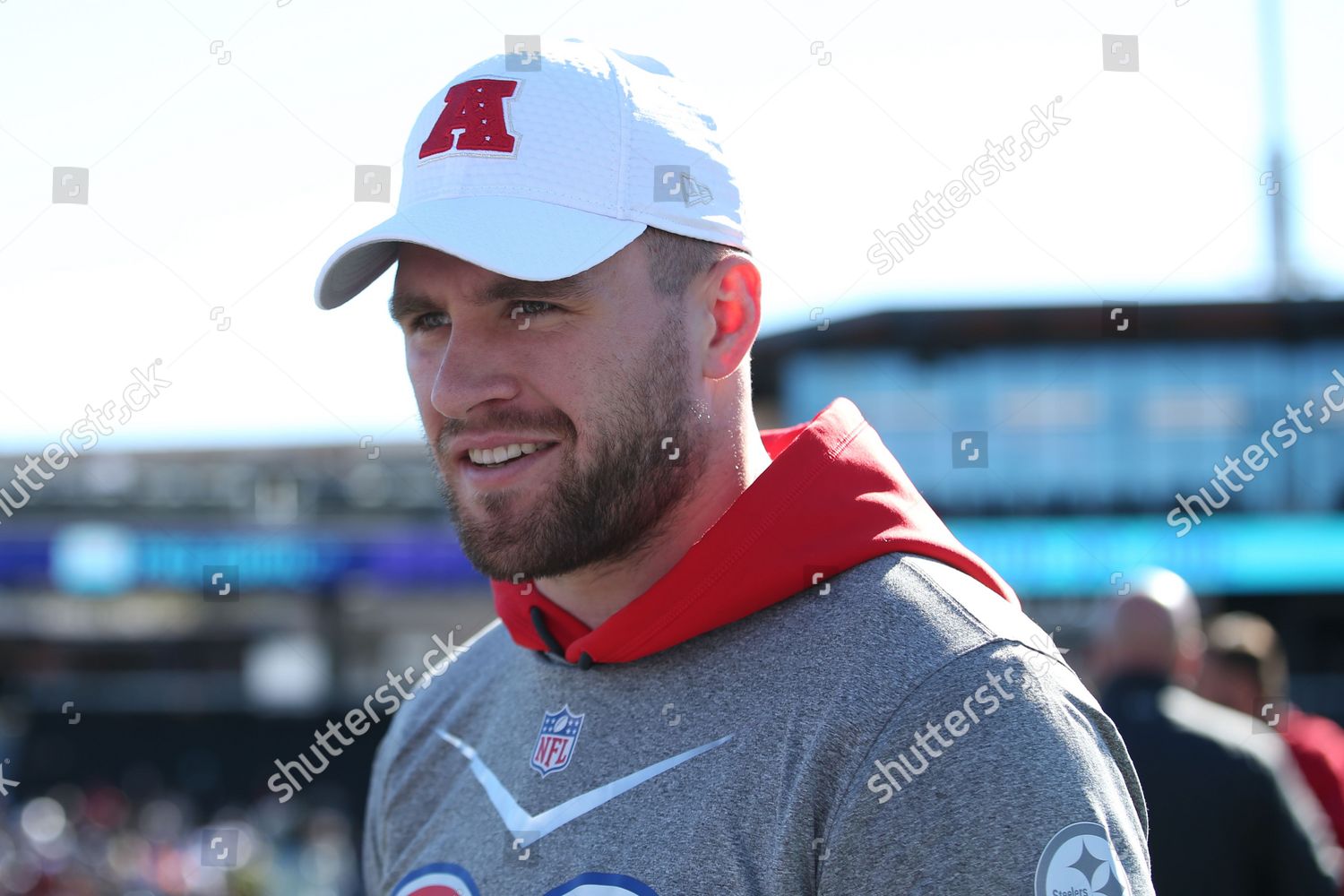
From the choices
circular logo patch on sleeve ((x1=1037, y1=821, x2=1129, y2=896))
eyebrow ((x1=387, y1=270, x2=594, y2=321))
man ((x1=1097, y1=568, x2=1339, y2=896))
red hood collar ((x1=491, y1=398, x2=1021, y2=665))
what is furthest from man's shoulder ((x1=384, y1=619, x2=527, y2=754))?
man ((x1=1097, y1=568, x2=1339, y2=896))

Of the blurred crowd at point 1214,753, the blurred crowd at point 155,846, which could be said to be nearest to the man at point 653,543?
the blurred crowd at point 1214,753

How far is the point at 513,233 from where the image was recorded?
1537 millimetres

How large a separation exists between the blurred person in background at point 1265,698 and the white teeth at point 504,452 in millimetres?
3351

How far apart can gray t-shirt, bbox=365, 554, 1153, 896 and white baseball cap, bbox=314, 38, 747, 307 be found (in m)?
0.53

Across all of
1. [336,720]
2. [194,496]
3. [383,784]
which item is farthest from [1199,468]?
[383,784]

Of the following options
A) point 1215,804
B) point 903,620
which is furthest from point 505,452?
point 1215,804

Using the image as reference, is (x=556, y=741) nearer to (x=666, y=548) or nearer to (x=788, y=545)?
(x=666, y=548)

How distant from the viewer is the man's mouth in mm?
1581

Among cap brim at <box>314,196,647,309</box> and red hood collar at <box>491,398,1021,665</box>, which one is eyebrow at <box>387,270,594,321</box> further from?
red hood collar at <box>491,398,1021,665</box>

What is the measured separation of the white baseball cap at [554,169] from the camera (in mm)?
1538

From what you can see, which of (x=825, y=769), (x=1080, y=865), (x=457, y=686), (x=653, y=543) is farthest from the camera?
(x=457, y=686)

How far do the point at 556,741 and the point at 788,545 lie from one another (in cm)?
42

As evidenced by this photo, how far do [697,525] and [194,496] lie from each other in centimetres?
1599

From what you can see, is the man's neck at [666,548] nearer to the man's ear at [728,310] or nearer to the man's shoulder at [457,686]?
the man's ear at [728,310]
